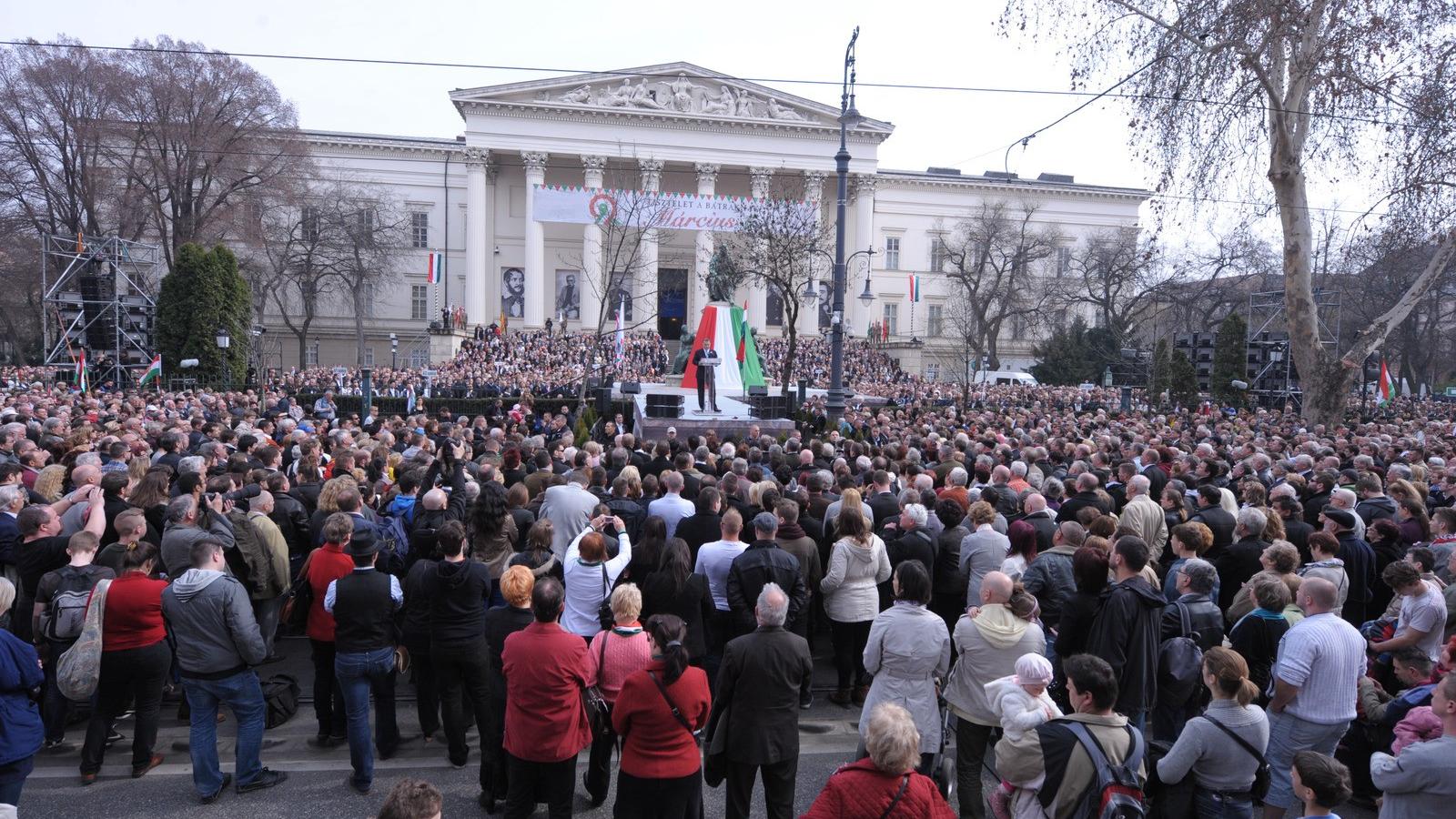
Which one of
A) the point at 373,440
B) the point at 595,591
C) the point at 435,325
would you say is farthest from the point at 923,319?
the point at 595,591

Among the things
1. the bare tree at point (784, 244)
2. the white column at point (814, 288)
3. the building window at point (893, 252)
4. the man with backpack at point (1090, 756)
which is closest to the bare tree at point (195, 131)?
the bare tree at point (784, 244)

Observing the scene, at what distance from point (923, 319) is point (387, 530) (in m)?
58.8

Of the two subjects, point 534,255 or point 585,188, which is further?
point 534,255

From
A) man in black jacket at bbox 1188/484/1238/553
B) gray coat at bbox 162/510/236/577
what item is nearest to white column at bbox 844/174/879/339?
man in black jacket at bbox 1188/484/1238/553

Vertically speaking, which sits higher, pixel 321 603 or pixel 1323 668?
pixel 1323 668

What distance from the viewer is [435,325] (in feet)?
145

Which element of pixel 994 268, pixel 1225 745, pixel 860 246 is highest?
pixel 860 246

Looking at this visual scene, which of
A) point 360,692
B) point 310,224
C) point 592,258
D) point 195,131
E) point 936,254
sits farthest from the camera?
point 936,254

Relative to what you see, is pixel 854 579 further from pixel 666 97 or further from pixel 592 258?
pixel 666 97

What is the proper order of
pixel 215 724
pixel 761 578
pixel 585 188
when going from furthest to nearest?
pixel 585 188 < pixel 761 578 < pixel 215 724

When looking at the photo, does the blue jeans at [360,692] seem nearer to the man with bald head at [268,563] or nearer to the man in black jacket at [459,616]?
the man in black jacket at [459,616]

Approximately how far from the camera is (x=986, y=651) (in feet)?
15.8

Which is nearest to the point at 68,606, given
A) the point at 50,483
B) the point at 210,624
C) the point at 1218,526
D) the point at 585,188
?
the point at 210,624

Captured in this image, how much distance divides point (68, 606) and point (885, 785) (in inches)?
195
